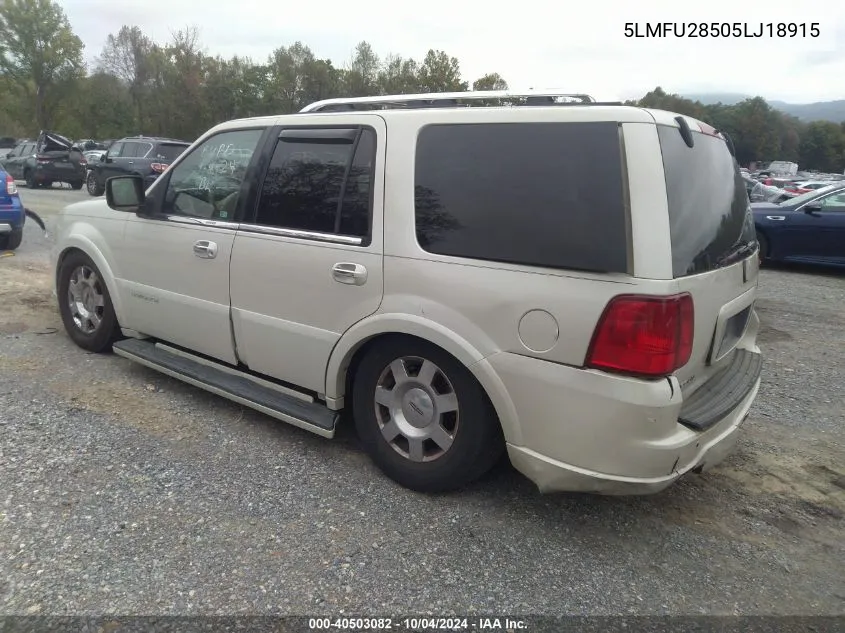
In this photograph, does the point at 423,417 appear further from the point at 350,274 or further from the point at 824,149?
the point at 824,149

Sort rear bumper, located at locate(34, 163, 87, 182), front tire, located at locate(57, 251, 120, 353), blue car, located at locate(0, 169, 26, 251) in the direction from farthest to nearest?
rear bumper, located at locate(34, 163, 87, 182)
blue car, located at locate(0, 169, 26, 251)
front tire, located at locate(57, 251, 120, 353)

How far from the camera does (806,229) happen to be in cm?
992

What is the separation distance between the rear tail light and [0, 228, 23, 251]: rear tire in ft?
31.2

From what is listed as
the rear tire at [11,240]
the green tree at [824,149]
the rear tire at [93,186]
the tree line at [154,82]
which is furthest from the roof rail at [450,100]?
the green tree at [824,149]

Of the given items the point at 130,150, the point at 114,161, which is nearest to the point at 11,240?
the point at 130,150

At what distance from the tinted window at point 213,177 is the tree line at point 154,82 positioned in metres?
36.0

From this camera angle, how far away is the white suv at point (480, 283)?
96.0 inches

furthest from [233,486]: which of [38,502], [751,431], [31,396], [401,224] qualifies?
[751,431]

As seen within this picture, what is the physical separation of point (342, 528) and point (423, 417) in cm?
63

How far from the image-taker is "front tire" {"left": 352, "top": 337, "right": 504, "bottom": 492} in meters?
2.86

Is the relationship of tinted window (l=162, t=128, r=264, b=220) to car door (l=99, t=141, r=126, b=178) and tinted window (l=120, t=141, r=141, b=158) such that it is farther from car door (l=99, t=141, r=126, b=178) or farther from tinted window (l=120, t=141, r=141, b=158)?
car door (l=99, t=141, r=126, b=178)

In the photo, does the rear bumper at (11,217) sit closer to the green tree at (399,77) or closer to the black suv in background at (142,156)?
the black suv in background at (142,156)

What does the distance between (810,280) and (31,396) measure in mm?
10034

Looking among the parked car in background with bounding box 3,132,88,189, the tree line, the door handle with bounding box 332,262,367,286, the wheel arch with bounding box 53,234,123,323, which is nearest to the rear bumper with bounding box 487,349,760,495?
the door handle with bounding box 332,262,367,286
